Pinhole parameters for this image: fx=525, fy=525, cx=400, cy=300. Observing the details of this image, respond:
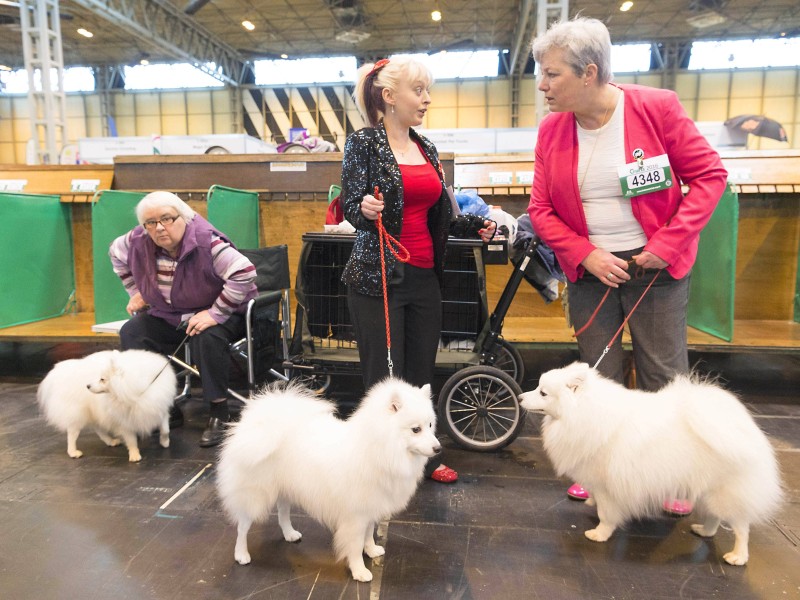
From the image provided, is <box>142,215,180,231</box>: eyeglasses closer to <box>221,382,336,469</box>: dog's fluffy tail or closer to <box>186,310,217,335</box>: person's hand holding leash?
<box>186,310,217,335</box>: person's hand holding leash

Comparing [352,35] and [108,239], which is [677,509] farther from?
[352,35]

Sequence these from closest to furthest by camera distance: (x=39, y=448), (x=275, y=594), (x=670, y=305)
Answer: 1. (x=275, y=594)
2. (x=670, y=305)
3. (x=39, y=448)

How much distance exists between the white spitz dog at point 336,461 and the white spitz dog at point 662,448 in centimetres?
53

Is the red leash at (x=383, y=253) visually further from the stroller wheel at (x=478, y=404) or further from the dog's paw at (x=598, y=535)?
the dog's paw at (x=598, y=535)

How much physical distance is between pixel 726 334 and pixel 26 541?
387 centimetres

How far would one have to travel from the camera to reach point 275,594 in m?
1.65

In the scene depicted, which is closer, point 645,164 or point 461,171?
point 645,164

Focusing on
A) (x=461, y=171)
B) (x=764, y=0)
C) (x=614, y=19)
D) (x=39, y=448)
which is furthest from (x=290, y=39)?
(x=39, y=448)

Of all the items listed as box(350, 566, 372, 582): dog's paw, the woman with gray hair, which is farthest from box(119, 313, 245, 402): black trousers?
the woman with gray hair

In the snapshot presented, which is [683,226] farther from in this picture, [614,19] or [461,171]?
[614,19]

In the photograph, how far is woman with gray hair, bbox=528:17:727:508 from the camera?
172 centimetres

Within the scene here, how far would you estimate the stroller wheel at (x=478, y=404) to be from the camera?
2.63m

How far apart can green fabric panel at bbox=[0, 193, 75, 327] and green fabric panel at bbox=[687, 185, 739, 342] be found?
5019 millimetres

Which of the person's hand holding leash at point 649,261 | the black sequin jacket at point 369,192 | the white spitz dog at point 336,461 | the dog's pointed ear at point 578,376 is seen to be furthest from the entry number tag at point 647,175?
the white spitz dog at point 336,461
